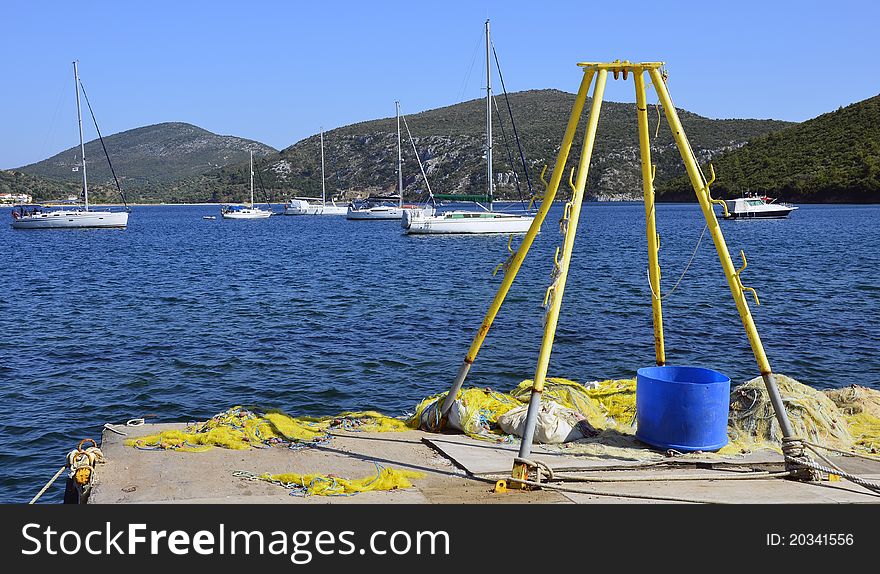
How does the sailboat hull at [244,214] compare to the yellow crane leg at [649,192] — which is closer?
the yellow crane leg at [649,192]

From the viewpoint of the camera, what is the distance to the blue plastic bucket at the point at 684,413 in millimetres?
7219

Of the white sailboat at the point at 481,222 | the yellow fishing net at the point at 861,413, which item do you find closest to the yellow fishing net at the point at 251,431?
the yellow fishing net at the point at 861,413

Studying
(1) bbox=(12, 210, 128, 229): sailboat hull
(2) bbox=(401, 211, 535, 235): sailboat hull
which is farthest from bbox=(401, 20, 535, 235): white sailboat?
(1) bbox=(12, 210, 128, 229): sailboat hull

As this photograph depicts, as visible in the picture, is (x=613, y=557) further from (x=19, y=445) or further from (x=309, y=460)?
(x=19, y=445)

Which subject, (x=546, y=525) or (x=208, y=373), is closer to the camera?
(x=546, y=525)

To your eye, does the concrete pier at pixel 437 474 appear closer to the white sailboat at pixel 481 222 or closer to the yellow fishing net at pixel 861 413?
the yellow fishing net at pixel 861 413

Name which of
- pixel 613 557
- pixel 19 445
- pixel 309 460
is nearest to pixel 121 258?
pixel 19 445

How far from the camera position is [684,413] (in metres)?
7.31

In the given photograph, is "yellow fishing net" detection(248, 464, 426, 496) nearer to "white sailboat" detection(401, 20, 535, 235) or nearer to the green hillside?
"white sailboat" detection(401, 20, 535, 235)

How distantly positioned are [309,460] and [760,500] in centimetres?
371

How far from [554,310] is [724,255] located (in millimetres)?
1672

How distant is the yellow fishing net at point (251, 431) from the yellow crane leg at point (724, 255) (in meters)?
3.56

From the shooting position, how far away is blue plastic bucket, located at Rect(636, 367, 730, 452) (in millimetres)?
7219

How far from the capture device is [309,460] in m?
7.29
